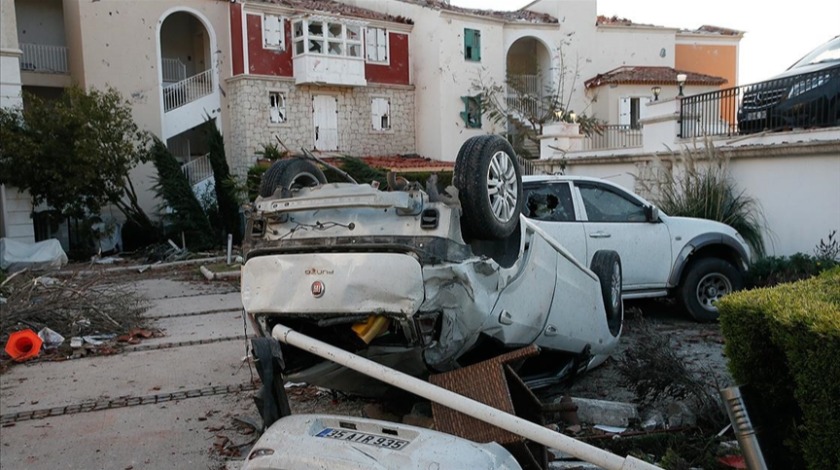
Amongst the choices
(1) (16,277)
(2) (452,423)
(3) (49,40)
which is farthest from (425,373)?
(3) (49,40)

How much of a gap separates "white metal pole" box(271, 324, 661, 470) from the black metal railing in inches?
378

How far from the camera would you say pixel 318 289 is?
3.97 metres

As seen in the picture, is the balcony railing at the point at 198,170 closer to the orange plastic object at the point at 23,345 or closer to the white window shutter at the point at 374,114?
the white window shutter at the point at 374,114

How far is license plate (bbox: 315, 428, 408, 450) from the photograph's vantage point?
3082 millimetres

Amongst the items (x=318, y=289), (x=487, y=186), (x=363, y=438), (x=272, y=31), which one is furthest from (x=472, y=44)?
(x=363, y=438)

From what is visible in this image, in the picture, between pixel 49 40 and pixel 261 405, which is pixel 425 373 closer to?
pixel 261 405

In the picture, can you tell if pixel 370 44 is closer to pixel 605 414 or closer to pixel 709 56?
pixel 709 56

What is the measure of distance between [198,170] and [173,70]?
17.5 feet

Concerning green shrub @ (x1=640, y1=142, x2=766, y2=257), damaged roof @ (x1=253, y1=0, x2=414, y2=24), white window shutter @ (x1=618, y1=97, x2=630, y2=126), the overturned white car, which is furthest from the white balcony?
the overturned white car

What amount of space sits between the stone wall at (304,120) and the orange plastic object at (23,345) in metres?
19.1

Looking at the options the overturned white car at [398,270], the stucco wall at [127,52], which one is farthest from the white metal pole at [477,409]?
the stucco wall at [127,52]

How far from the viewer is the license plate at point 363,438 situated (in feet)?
10.1

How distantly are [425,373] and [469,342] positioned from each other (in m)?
0.34

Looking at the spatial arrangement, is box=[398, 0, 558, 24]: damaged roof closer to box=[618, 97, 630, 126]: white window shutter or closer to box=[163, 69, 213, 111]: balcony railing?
box=[618, 97, 630, 126]: white window shutter
